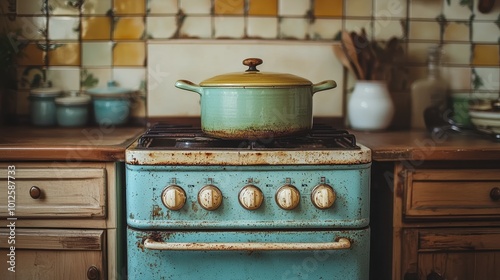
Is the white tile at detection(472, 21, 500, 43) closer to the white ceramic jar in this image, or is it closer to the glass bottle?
the glass bottle

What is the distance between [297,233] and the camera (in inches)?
54.9

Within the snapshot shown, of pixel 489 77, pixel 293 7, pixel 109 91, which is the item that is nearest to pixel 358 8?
pixel 293 7

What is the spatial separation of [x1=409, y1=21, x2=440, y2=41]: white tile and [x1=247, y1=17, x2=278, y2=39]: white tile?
1.65 ft

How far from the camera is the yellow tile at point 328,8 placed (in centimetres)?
203

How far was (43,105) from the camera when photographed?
1.96m

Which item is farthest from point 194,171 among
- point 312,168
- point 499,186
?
point 499,186

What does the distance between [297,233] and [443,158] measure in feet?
1.42

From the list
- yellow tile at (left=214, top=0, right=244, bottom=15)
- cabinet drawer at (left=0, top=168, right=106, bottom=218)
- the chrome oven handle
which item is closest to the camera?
the chrome oven handle

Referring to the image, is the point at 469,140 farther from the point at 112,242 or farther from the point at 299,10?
the point at 112,242

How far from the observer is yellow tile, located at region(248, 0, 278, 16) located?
6.61 feet

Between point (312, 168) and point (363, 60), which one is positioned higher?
point (363, 60)

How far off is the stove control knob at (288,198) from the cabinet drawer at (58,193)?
46 centimetres

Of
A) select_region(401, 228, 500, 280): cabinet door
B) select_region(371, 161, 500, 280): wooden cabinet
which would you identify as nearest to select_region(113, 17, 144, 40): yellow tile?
select_region(371, 161, 500, 280): wooden cabinet

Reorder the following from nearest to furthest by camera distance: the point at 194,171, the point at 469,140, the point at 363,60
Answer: the point at 194,171 < the point at 469,140 < the point at 363,60
